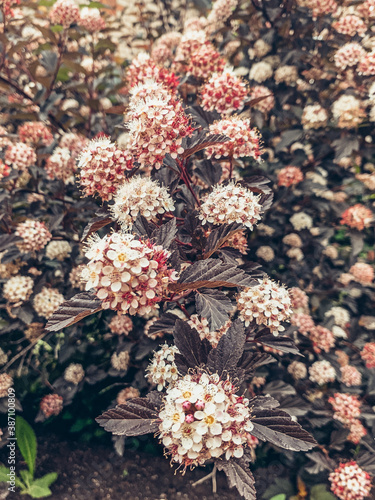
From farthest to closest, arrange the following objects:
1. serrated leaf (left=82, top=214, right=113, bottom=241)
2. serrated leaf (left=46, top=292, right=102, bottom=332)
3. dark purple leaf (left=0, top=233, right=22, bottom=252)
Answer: dark purple leaf (left=0, top=233, right=22, bottom=252) → serrated leaf (left=82, top=214, right=113, bottom=241) → serrated leaf (left=46, top=292, right=102, bottom=332)

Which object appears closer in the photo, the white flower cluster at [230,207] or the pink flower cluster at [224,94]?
the white flower cluster at [230,207]

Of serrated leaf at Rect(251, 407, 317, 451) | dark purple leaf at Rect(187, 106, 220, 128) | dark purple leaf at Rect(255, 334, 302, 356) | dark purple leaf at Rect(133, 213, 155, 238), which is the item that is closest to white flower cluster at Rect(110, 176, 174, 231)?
dark purple leaf at Rect(133, 213, 155, 238)

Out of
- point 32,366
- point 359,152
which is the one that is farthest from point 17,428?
point 359,152

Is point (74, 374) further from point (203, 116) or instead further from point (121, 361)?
point (203, 116)

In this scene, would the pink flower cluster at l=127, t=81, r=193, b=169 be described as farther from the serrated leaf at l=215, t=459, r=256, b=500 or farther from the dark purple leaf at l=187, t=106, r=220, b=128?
the serrated leaf at l=215, t=459, r=256, b=500

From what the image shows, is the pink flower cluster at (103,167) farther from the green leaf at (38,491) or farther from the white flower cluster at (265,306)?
the green leaf at (38,491)

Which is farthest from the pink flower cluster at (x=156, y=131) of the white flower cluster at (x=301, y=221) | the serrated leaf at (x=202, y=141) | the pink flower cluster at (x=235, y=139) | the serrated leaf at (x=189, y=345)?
the white flower cluster at (x=301, y=221)
